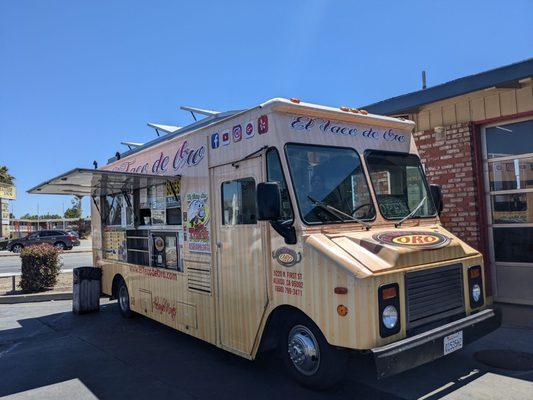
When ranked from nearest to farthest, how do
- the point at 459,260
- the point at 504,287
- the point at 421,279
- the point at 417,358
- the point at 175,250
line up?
the point at 417,358
the point at 421,279
the point at 459,260
the point at 175,250
the point at 504,287

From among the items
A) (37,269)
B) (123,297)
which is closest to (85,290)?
(123,297)

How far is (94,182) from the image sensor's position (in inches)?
271

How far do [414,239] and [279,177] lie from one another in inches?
56.8

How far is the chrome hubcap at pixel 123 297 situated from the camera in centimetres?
793

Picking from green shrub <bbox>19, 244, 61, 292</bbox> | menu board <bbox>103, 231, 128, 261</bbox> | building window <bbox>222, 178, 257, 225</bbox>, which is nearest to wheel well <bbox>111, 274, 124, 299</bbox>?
menu board <bbox>103, 231, 128, 261</bbox>

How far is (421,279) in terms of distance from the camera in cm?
409

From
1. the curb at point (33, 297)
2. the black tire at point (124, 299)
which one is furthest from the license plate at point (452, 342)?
the curb at point (33, 297)

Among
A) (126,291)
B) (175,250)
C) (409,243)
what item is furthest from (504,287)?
(126,291)

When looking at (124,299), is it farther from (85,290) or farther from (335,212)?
(335,212)

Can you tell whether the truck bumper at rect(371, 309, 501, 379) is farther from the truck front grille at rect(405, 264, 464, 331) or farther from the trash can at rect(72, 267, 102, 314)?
the trash can at rect(72, 267, 102, 314)

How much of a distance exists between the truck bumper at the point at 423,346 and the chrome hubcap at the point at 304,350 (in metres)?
0.72

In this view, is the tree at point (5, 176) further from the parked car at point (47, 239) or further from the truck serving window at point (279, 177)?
the truck serving window at point (279, 177)

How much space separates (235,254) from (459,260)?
2330 mm

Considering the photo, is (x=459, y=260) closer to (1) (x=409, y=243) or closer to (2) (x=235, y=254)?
(1) (x=409, y=243)
